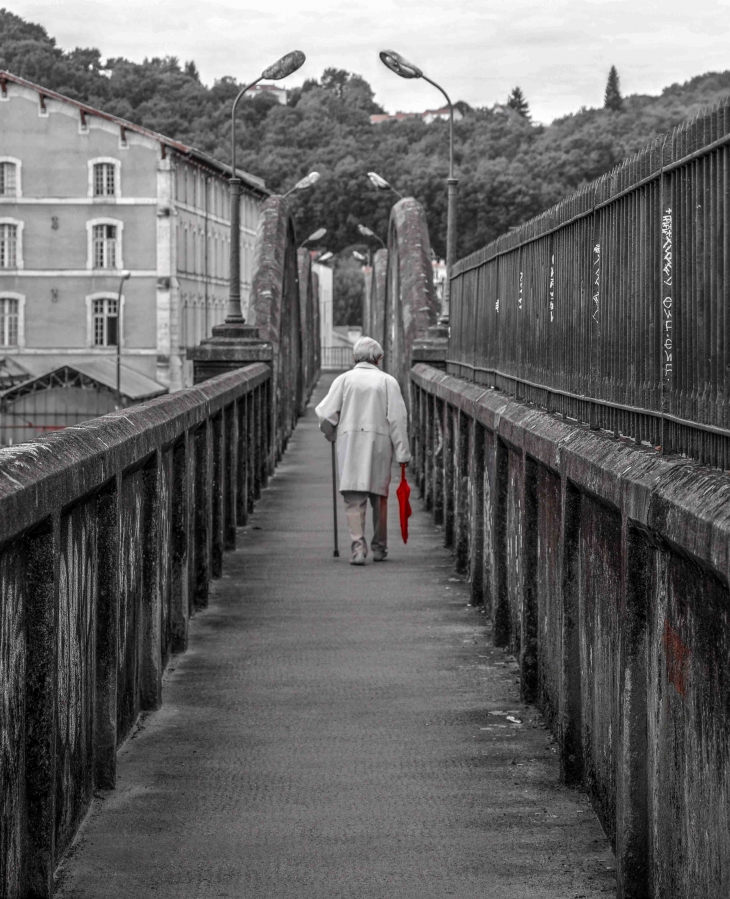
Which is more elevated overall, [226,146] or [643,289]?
[226,146]

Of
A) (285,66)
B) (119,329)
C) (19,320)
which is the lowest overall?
(119,329)

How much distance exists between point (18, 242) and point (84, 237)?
2691 mm

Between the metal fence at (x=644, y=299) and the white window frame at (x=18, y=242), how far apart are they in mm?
57345

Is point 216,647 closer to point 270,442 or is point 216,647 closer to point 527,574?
point 527,574

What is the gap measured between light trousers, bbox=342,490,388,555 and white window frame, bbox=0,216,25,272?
5434 cm

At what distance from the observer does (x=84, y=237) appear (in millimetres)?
64438

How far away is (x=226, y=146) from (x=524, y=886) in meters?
101

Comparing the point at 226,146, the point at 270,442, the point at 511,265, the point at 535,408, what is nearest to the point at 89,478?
the point at 535,408

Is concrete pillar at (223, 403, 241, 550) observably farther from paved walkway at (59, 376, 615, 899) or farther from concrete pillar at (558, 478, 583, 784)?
concrete pillar at (558, 478, 583, 784)

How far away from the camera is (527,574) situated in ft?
23.7

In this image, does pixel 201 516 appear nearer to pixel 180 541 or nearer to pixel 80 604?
pixel 180 541

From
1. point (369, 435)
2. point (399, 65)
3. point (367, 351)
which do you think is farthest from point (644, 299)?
point (399, 65)

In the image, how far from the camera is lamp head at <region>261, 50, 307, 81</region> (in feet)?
74.2

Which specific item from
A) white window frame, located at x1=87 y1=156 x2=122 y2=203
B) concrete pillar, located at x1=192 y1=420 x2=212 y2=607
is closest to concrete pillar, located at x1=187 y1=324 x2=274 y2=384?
concrete pillar, located at x1=192 y1=420 x2=212 y2=607
